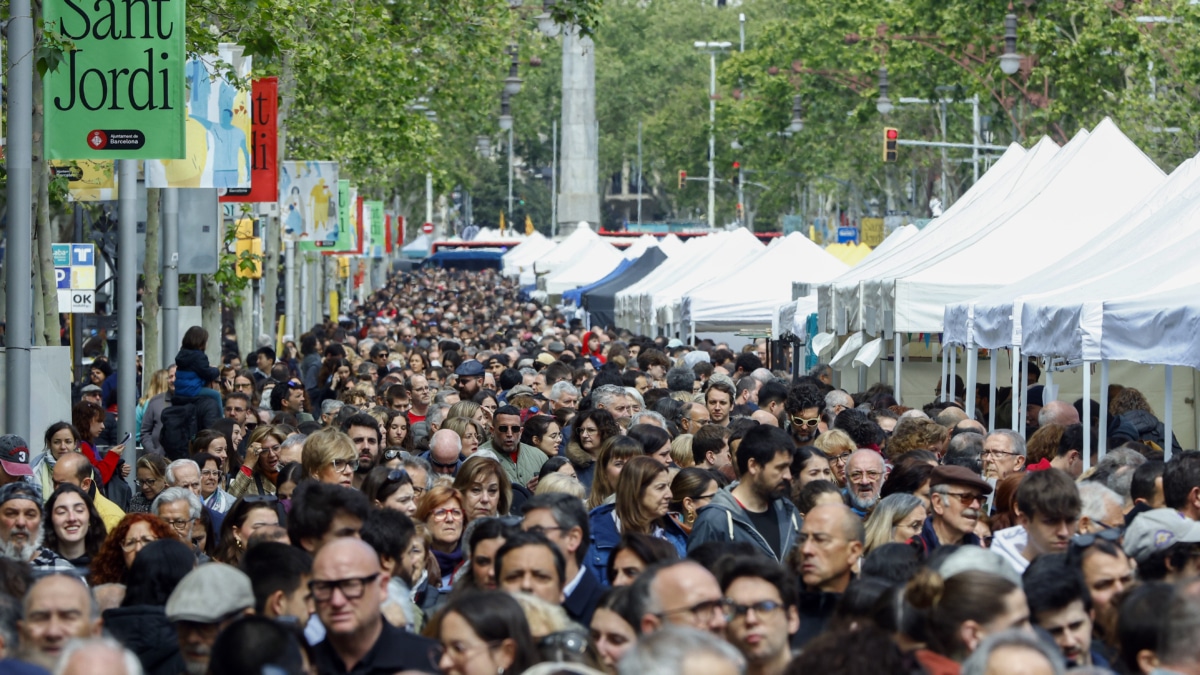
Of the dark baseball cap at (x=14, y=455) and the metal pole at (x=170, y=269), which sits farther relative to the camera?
the metal pole at (x=170, y=269)

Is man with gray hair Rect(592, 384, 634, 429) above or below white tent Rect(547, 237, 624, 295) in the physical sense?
below

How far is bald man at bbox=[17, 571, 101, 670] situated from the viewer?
5945mm

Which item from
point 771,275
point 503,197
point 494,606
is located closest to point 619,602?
point 494,606

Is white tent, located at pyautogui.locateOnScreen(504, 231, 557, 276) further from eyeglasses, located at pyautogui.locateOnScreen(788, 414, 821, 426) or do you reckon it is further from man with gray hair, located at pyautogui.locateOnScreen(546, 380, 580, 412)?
eyeglasses, located at pyautogui.locateOnScreen(788, 414, 821, 426)

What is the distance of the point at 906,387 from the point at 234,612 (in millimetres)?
16881

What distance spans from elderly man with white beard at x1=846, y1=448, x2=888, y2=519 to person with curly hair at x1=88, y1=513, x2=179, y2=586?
3343 millimetres

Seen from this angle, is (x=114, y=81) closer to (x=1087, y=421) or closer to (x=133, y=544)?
(x=133, y=544)

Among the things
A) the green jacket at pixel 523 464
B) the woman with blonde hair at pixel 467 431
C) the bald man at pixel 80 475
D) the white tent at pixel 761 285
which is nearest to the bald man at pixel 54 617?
the bald man at pixel 80 475

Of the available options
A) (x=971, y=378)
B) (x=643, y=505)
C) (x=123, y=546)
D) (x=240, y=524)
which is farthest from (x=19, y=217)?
(x=971, y=378)

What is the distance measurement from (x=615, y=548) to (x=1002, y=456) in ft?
11.4

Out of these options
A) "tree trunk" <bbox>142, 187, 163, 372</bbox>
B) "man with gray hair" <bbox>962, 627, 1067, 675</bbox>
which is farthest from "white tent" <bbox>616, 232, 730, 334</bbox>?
"man with gray hair" <bbox>962, 627, 1067, 675</bbox>

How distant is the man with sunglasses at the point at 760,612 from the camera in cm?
582

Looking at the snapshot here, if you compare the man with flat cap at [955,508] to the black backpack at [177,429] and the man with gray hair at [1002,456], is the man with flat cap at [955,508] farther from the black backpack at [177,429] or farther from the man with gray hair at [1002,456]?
the black backpack at [177,429]

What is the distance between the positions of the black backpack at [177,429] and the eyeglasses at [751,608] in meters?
10.1
